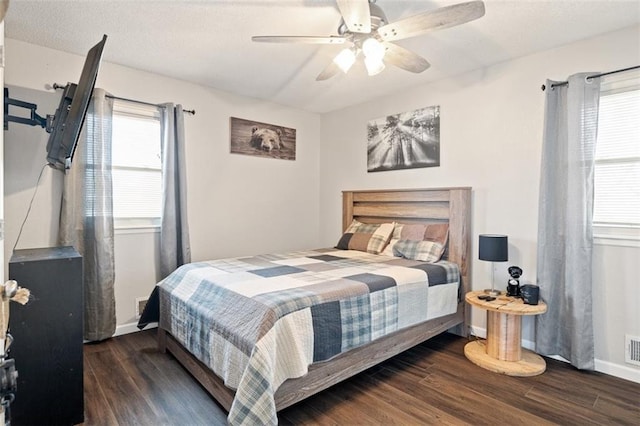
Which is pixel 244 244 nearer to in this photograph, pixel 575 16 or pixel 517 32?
pixel 517 32

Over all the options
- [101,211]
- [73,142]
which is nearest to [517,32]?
[73,142]

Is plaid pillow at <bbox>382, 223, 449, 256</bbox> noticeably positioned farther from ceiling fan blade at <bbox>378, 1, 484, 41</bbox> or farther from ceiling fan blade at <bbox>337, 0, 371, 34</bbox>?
ceiling fan blade at <bbox>337, 0, 371, 34</bbox>

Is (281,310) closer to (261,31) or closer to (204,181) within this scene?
→ (261,31)

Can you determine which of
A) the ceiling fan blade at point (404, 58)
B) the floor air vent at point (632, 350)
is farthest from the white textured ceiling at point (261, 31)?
the floor air vent at point (632, 350)

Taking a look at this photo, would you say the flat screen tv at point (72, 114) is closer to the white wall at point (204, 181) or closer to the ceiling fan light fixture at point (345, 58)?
the white wall at point (204, 181)

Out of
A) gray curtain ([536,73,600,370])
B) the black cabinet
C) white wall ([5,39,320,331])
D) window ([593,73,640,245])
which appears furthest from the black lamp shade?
the black cabinet

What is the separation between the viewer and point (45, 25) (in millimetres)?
2457

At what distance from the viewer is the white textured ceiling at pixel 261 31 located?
87.0 inches

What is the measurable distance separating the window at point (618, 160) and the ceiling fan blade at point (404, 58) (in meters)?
1.44

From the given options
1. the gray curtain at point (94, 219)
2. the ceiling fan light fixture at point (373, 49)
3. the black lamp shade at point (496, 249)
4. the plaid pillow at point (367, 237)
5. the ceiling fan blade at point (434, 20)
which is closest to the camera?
the ceiling fan blade at point (434, 20)

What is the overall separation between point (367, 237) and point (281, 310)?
210 cm

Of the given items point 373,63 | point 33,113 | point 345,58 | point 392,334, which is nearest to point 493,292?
point 392,334

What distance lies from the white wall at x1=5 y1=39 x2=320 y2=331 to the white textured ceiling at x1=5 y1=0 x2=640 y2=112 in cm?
Result: 20

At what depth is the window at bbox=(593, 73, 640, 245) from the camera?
2.41 metres
